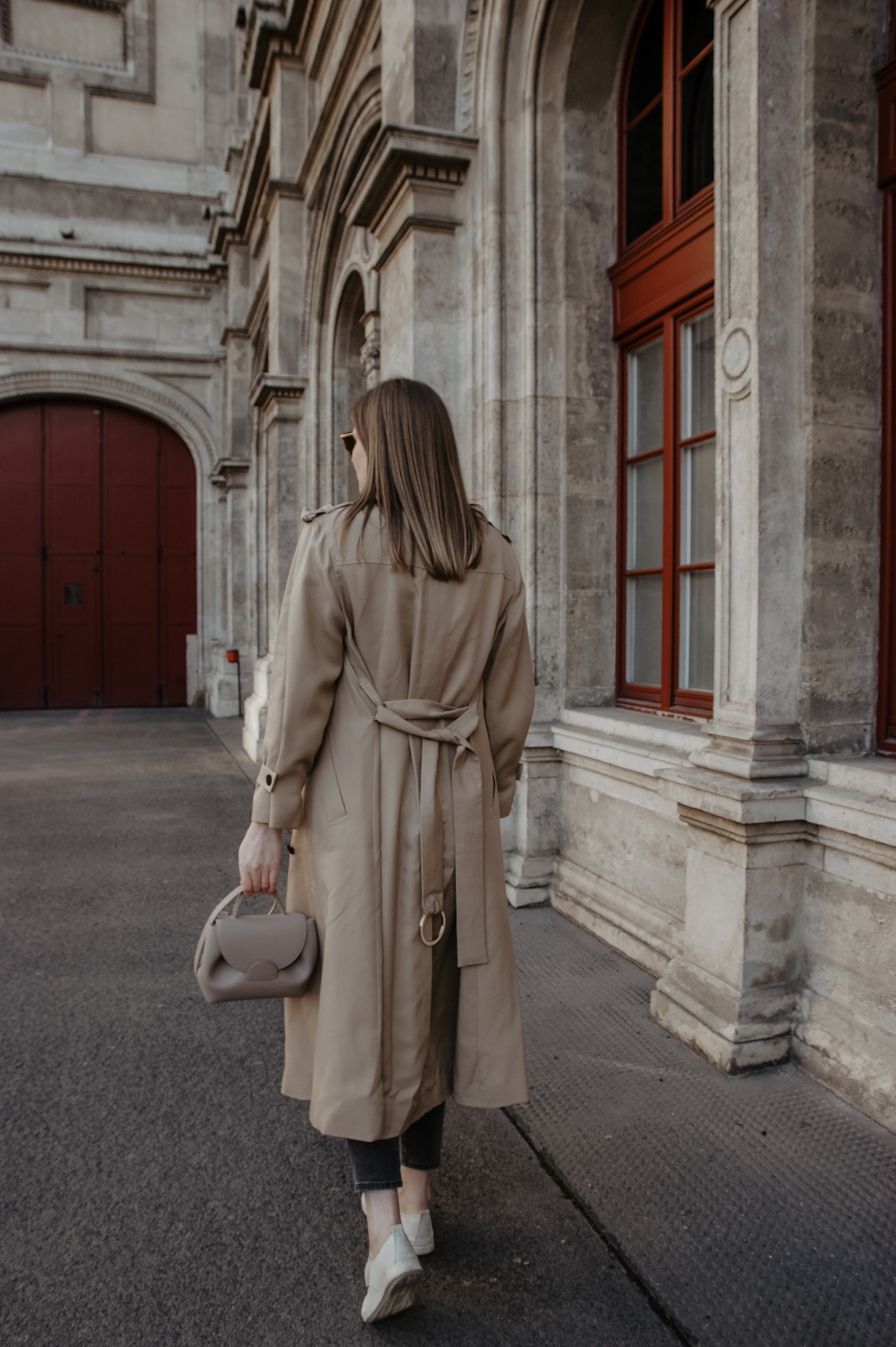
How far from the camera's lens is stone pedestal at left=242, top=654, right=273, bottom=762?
8469 mm

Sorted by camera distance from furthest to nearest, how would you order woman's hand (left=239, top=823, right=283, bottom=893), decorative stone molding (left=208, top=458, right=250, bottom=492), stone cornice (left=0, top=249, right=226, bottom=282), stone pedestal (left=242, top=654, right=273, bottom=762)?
1. stone cornice (left=0, top=249, right=226, bottom=282)
2. decorative stone molding (left=208, top=458, right=250, bottom=492)
3. stone pedestal (left=242, top=654, right=273, bottom=762)
4. woman's hand (left=239, top=823, right=283, bottom=893)

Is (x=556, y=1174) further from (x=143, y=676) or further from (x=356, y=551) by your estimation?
(x=143, y=676)

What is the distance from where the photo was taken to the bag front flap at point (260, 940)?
1.77 m

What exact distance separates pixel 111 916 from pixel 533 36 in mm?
4528

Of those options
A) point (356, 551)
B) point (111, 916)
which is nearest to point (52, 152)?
point (111, 916)

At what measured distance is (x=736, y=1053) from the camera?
8.72 ft

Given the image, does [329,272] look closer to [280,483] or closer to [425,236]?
[280,483]

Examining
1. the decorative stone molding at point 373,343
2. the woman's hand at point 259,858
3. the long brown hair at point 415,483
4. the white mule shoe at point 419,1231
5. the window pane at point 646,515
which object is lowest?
the white mule shoe at point 419,1231

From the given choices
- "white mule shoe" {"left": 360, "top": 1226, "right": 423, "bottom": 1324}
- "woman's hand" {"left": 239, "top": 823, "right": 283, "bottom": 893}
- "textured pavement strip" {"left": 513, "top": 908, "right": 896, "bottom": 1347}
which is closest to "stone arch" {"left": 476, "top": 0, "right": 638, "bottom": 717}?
"textured pavement strip" {"left": 513, "top": 908, "right": 896, "bottom": 1347}

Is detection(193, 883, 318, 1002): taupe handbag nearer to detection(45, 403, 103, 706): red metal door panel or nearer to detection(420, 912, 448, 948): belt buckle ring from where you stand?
detection(420, 912, 448, 948): belt buckle ring

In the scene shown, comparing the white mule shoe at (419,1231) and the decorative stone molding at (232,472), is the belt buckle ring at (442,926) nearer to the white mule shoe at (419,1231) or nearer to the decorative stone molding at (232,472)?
the white mule shoe at (419,1231)

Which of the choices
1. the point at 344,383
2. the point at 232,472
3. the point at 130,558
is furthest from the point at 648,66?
the point at 130,558

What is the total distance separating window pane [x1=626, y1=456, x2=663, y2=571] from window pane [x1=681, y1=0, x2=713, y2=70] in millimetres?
1629

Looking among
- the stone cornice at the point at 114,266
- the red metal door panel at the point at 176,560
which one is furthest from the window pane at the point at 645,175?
the red metal door panel at the point at 176,560
